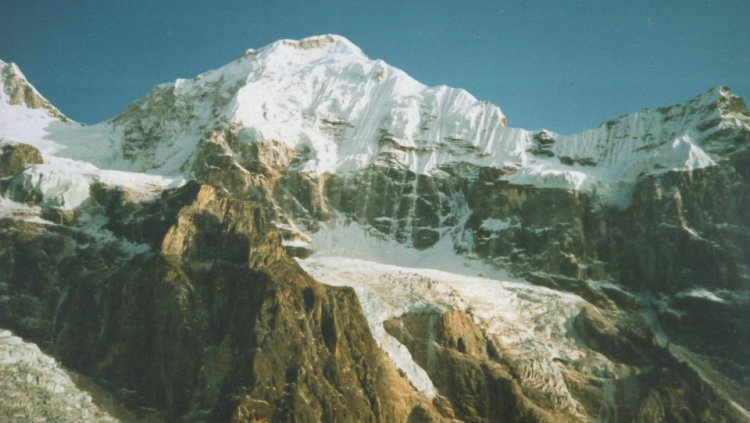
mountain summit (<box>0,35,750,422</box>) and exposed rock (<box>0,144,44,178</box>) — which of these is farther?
exposed rock (<box>0,144,44,178</box>)

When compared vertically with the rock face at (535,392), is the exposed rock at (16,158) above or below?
above

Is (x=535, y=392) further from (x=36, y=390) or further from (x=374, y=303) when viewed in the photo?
(x=36, y=390)

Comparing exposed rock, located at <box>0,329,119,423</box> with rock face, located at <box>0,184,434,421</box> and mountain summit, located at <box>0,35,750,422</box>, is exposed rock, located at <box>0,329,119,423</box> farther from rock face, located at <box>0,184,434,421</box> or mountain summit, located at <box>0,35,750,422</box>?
rock face, located at <box>0,184,434,421</box>

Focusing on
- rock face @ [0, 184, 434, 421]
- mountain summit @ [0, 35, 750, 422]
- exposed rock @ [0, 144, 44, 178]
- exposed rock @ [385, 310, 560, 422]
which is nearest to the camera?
rock face @ [0, 184, 434, 421]

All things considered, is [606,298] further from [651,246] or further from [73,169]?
[73,169]

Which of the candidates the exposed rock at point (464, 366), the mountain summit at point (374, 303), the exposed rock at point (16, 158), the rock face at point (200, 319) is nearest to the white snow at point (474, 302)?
the mountain summit at point (374, 303)

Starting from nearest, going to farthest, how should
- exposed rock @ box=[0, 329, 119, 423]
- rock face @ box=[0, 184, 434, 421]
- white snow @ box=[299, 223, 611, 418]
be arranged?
exposed rock @ box=[0, 329, 119, 423]
rock face @ box=[0, 184, 434, 421]
white snow @ box=[299, 223, 611, 418]

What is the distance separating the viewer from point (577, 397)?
142 metres

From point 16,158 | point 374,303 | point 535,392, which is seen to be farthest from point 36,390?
point 16,158

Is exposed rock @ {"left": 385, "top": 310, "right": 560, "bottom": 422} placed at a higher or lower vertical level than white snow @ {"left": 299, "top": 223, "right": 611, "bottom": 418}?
lower

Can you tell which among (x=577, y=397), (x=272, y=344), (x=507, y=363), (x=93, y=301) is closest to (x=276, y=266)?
(x=272, y=344)

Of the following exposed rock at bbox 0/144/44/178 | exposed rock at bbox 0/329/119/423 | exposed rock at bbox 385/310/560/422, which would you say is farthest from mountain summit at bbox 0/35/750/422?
exposed rock at bbox 0/329/119/423

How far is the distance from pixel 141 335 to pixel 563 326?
74.3 meters

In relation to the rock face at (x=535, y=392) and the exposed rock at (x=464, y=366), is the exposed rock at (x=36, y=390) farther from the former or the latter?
the rock face at (x=535, y=392)
